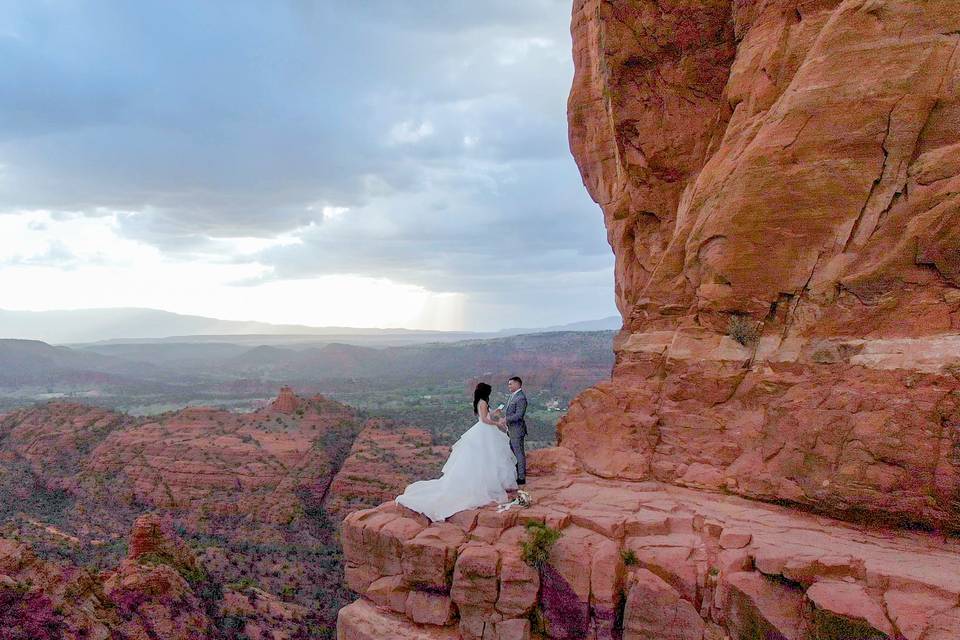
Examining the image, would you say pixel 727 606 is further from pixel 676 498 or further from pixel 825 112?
pixel 825 112

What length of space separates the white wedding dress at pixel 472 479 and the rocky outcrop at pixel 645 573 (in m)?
0.31

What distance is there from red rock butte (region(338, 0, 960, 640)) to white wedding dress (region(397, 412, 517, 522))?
A: 39 centimetres

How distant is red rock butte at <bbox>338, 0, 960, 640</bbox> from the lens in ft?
26.3

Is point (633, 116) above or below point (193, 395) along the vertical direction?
above

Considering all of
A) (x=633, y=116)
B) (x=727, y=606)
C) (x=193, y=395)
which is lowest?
(x=193, y=395)

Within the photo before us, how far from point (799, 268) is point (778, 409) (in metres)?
2.45

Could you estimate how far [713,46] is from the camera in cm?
1248

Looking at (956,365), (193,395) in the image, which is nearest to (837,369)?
(956,365)

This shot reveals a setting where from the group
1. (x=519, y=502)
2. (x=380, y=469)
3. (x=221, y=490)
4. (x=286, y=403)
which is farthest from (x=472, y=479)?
(x=286, y=403)

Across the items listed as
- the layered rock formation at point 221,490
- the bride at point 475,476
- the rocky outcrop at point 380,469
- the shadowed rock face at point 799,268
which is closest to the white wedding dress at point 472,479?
the bride at point 475,476

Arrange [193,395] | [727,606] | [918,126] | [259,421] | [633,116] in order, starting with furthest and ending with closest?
[193,395], [259,421], [633,116], [918,126], [727,606]

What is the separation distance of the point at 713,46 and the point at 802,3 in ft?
7.59

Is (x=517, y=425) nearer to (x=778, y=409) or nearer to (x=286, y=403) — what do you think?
(x=778, y=409)

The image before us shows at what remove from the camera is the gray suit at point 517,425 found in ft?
37.1
